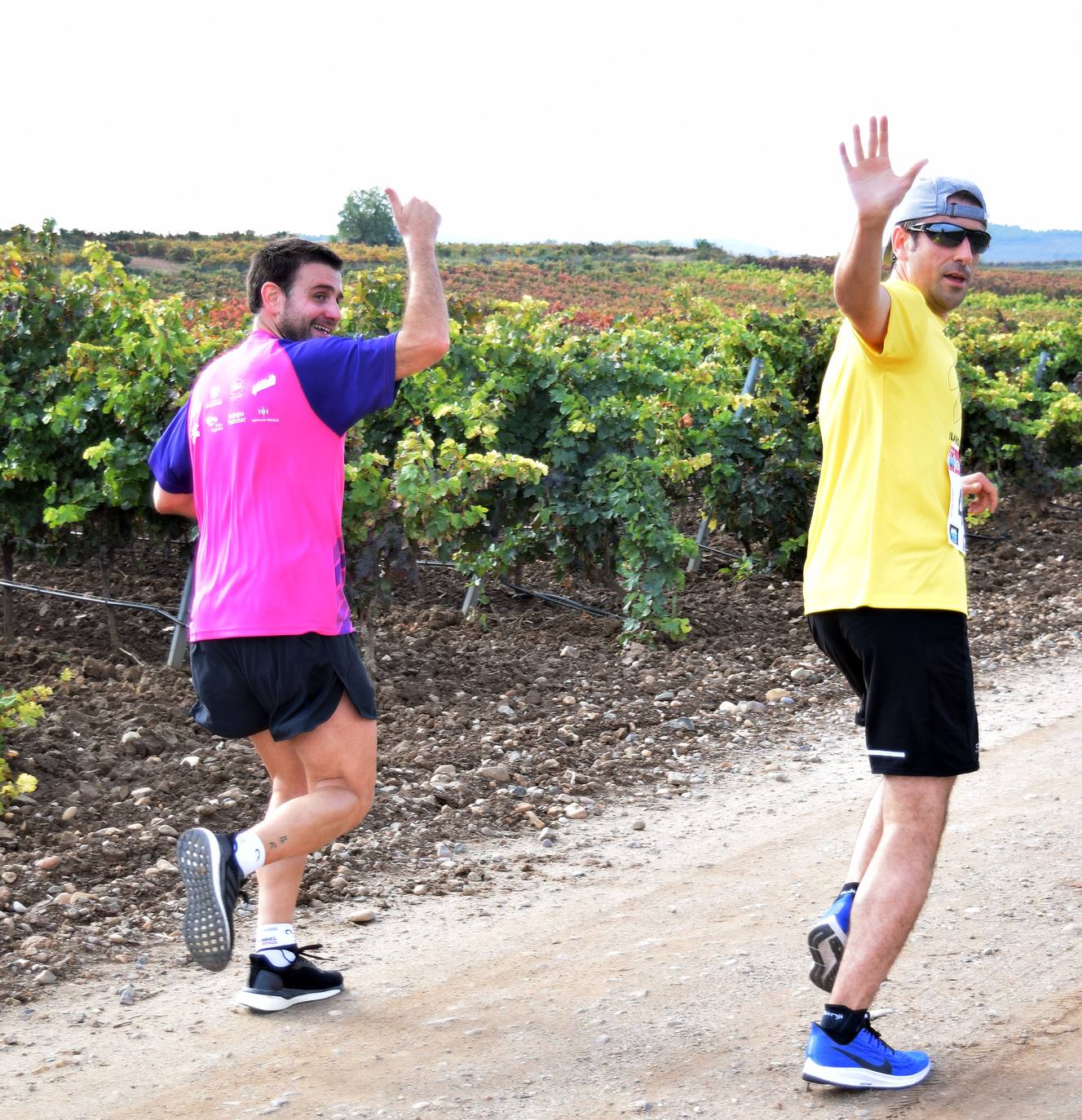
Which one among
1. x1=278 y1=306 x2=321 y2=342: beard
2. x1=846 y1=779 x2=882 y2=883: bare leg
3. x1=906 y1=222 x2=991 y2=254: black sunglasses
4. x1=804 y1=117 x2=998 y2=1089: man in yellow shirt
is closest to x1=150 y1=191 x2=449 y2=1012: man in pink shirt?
x1=278 y1=306 x2=321 y2=342: beard

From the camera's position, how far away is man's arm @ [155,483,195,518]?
12.8ft

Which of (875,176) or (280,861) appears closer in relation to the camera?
(875,176)

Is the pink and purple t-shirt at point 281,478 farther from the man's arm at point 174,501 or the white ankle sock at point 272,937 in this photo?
the white ankle sock at point 272,937

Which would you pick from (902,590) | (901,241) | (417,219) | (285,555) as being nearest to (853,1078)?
(902,590)

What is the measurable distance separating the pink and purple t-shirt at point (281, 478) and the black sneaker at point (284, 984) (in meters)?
0.93

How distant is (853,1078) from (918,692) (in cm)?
91

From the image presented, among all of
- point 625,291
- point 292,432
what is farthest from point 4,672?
point 625,291

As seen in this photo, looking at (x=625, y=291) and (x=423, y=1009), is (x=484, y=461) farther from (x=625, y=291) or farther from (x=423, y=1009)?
(x=625, y=291)

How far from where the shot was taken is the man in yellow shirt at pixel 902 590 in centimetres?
318

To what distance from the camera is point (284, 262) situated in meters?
3.63

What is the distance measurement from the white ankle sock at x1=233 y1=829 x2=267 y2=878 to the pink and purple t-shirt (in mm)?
509

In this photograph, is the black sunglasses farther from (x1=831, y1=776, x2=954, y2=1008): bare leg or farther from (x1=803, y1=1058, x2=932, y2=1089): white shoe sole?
(x1=803, y1=1058, x2=932, y2=1089): white shoe sole

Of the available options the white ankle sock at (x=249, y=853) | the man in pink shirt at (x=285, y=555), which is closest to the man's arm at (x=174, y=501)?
the man in pink shirt at (x=285, y=555)

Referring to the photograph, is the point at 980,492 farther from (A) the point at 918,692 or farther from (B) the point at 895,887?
(B) the point at 895,887
